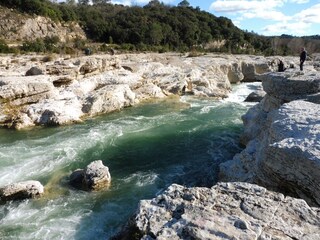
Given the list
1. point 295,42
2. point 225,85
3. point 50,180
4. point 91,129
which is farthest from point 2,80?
point 295,42

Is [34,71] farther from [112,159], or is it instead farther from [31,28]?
[31,28]

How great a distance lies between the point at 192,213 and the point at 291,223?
1.97 metres

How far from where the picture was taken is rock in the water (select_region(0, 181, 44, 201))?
13.4 metres

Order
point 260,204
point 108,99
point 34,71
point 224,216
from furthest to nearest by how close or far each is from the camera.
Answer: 1. point 34,71
2. point 108,99
3. point 260,204
4. point 224,216

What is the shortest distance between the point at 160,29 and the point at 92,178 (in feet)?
187

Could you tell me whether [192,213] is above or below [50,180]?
above

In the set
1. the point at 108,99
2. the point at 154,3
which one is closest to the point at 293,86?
the point at 108,99

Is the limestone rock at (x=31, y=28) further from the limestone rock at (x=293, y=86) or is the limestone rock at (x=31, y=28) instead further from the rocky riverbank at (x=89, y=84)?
the limestone rock at (x=293, y=86)

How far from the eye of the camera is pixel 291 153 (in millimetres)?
9594

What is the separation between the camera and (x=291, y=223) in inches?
276

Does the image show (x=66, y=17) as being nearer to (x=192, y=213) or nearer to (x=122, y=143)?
(x=122, y=143)

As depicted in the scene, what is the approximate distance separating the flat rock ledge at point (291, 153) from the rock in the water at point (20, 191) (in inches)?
302

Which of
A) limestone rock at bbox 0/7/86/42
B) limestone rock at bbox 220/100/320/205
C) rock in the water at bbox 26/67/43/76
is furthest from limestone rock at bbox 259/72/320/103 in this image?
limestone rock at bbox 0/7/86/42

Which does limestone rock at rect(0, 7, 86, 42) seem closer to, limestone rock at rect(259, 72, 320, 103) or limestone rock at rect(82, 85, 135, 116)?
limestone rock at rect(82, 85, 135, 116)
